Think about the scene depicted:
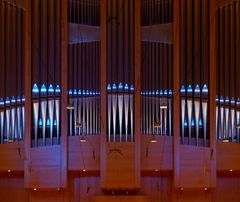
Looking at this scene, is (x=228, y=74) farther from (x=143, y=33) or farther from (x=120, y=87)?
(x=120, y=87)

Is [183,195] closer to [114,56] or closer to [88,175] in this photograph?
[88,175]

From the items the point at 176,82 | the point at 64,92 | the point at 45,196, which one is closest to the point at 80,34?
the point at 64,92

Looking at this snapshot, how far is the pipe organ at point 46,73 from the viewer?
16.6m

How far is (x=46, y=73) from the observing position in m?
16.7

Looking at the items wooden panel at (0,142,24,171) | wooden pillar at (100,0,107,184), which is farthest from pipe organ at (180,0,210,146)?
wooden panel at (0,142,24,171)

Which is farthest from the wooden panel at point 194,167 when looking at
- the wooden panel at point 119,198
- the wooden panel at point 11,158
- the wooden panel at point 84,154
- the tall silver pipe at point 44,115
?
the wooden panel at point 11,158

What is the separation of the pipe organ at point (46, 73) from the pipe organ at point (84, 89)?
355 millimetres

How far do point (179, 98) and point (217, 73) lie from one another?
3.90ft

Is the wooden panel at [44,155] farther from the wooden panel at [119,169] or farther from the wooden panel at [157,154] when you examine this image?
the wooden panel at [157,154]

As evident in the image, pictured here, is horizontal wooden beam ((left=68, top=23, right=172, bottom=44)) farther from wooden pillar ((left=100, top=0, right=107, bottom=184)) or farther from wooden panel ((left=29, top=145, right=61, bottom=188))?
wooden panel ((left=29, top=145, right=61, bottom=188))

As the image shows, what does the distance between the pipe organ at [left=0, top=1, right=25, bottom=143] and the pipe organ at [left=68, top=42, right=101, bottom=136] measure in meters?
1.29

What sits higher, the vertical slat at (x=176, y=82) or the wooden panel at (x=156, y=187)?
the vertical slat at (x=176, y=82)

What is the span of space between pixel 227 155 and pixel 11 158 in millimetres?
5521

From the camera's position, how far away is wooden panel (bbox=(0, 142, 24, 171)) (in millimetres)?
16719
